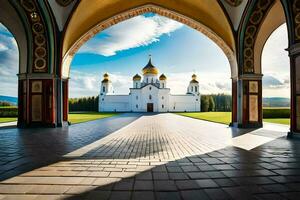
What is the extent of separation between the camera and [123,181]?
2975 millimetres

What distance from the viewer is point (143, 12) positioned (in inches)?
531

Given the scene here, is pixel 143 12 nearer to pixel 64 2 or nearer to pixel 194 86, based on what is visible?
pixel 64 2

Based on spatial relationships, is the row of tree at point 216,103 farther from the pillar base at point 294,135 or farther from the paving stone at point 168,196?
the paving stone at point 168,196

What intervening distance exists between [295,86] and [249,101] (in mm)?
3736

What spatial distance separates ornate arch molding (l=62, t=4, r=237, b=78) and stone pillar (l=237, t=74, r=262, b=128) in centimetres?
122

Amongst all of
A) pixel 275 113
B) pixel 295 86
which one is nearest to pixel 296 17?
pixel 295 86

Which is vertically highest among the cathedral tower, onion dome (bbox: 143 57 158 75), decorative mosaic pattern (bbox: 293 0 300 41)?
onion dome (bbox: 143 57 158 75)

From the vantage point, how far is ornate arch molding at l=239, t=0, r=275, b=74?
1008 cm

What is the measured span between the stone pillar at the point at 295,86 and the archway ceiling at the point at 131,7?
4.53 m

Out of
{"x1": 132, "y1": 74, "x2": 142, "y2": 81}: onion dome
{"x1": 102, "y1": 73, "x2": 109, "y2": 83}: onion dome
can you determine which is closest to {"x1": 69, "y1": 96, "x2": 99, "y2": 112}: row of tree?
{"x1": 102, "y1": 73, "x2": 109, "y2": 83}: onion dome

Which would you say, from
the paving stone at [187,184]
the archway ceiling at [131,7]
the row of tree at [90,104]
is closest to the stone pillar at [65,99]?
the archway ceiling at [131,7]

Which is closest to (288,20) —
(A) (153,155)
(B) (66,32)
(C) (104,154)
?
(A) (153,155)

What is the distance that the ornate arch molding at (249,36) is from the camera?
10.1m

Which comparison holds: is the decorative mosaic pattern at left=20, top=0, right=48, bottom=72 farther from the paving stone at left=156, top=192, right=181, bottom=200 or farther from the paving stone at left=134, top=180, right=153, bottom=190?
the paving stone at left=156, top=192, right=181, bottom=200
